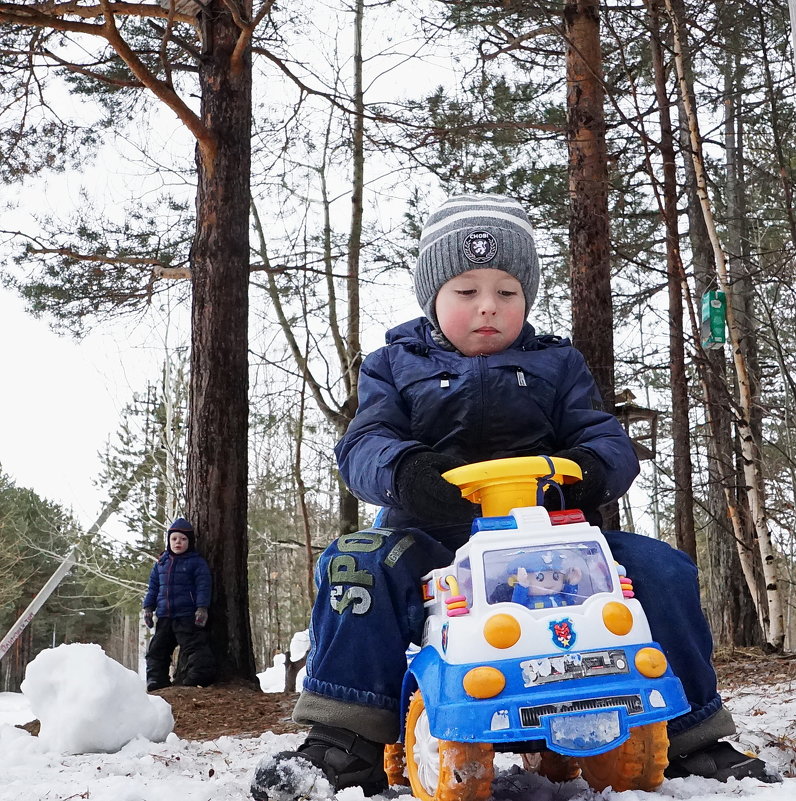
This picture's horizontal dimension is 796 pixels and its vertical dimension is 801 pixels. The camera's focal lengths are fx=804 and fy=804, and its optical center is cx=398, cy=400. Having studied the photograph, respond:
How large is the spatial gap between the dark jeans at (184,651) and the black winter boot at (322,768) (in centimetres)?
401

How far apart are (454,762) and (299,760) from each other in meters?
0.48

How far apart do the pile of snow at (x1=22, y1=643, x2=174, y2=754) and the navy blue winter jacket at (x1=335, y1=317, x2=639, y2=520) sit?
52.0 inches

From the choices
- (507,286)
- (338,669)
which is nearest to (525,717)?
(338,669)

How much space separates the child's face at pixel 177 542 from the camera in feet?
20.4

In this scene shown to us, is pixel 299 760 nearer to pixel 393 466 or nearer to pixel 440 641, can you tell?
pixel 440 641

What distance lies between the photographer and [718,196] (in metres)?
9.27

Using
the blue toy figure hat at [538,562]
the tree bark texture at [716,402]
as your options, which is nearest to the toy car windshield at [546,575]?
the blue toy figure hat at [538,562]

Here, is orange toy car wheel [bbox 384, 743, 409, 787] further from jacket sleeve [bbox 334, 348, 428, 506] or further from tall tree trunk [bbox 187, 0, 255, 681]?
tall tree trunk [bbox 187, 0, 255, 681]

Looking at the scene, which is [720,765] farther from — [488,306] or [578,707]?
[488,306]

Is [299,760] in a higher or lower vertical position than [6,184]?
lower

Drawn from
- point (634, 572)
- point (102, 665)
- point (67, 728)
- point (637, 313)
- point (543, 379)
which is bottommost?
point (67, 728)

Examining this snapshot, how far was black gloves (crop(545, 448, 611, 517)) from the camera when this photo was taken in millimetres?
1898

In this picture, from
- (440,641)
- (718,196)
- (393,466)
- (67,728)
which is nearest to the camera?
(440,641)

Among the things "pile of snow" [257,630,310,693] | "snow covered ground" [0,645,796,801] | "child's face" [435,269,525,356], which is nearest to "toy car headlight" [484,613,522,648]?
"snow covered ground" [0,645,796,801]
